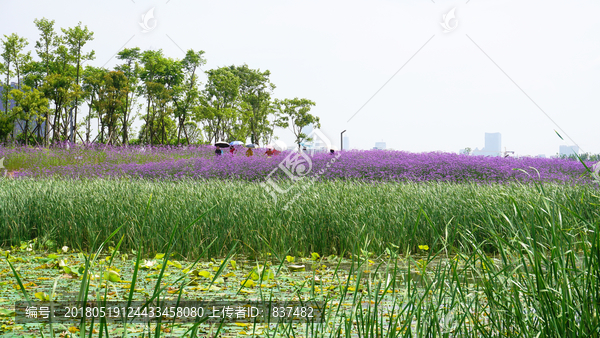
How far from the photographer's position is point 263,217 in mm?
4543

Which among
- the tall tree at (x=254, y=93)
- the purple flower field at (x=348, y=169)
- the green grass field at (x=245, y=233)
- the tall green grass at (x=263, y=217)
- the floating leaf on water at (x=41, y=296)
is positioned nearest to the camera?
the floating leaf on water at (x=41, y=296)

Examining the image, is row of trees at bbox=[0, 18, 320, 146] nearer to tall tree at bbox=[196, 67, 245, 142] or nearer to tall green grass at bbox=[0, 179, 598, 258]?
tall tree at bbox=[196, 67, 245, 142]

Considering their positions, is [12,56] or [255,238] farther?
[12,56]

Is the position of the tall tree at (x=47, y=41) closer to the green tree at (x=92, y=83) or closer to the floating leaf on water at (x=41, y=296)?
the green tree at (x=92, y=83)

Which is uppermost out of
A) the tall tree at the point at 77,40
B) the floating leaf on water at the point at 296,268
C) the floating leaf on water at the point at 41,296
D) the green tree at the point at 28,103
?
the tall tree at the point at 77,40

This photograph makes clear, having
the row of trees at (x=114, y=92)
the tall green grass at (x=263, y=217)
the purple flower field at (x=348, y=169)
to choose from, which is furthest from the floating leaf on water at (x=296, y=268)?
the row of trees at (x=114, y=92)

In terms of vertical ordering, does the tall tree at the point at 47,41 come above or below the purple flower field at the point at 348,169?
above

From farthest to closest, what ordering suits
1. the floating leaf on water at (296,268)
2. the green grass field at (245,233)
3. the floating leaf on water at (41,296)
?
the floating leaf on water at (296,268)
the green grass field at (245,233)
the floating leaf on water at (41,296)

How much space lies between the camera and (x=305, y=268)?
11.5 ft

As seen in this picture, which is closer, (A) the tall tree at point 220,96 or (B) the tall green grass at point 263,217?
(B) the tall green grass at point 263,217

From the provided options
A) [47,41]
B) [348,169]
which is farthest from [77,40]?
[348,169]

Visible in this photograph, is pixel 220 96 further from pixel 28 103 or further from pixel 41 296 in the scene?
pixel 41 296

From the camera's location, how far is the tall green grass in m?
4.23

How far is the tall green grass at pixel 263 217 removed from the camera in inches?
167
